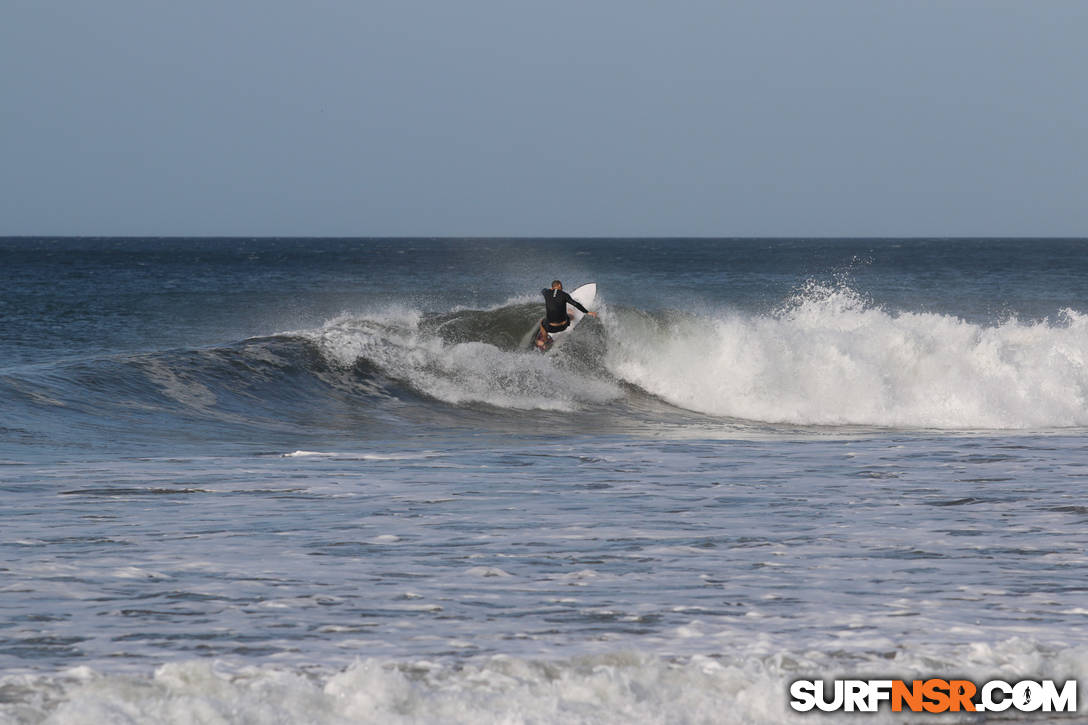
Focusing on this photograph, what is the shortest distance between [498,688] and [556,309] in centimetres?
1519

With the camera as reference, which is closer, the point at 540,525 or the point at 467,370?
the point at 540,525

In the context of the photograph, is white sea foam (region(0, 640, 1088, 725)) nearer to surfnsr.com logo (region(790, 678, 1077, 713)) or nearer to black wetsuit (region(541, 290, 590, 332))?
surfnsr.com logo (region(790, 678, 1077, 713))

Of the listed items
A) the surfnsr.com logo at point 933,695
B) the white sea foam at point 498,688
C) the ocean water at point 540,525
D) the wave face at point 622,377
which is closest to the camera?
the white sea foam at point 498,688

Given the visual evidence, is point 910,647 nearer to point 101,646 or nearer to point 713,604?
point 713,604

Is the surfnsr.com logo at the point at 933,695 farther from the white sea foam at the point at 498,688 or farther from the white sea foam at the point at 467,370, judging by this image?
the white sea foam at the point at 467,370

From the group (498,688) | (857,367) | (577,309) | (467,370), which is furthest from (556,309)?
(498,688)

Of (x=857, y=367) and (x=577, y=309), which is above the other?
(x=577, y=309)

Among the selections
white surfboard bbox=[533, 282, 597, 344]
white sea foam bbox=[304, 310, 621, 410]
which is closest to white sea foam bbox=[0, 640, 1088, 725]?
white sea foam bbox=[304, 310, 621, 410]

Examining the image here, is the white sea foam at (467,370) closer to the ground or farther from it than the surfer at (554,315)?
closer to the ground

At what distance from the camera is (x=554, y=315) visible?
Answer: 64.2 ft

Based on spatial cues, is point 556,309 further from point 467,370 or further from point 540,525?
point 540,525

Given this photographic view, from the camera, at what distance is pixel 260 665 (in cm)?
469

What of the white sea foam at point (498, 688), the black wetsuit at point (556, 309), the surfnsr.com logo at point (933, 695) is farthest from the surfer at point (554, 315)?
the surfnsr.com logo at point (933, 695)

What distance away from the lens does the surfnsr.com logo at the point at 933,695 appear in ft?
14.4
